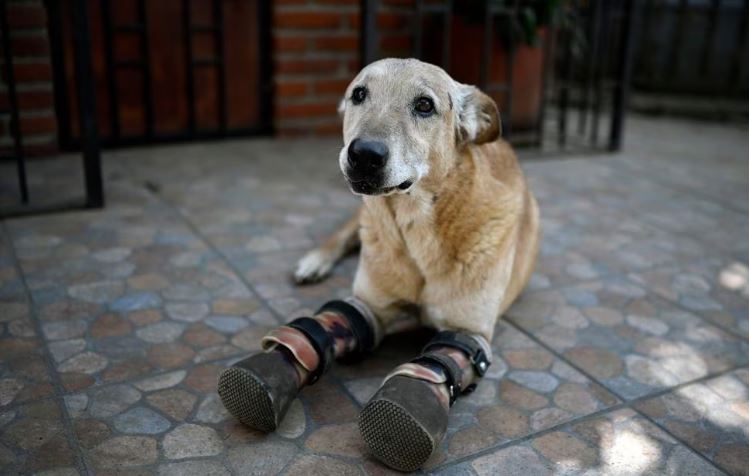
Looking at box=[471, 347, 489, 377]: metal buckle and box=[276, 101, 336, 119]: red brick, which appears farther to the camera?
box=[276, 101, 336, 119]: red brick

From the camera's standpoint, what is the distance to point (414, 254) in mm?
2438

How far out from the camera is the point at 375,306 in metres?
2.54

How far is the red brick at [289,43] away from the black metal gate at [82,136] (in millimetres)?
1893

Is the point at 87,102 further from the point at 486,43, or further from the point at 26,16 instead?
the point at 486,43

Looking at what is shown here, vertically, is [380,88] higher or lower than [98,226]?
higher

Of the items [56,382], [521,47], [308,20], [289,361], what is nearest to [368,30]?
[308,20]

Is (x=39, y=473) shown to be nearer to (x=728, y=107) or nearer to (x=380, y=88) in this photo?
(x=380, y=88)

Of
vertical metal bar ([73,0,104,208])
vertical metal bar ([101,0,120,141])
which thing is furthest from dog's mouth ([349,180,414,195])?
vertical metal bar ([101,0,120,141])

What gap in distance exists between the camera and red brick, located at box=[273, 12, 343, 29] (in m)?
5.26

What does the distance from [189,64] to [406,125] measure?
11.0 feet

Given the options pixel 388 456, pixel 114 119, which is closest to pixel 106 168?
pixel 114 119

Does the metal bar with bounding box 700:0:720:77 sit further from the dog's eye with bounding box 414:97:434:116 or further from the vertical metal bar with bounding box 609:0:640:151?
the dog's eye with bounding box 414:97:434:116

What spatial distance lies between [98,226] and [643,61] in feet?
21.4

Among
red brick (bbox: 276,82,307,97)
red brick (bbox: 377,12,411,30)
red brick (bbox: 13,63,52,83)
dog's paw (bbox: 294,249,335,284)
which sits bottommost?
dog's paw (bbox: 294,249,335,284)
